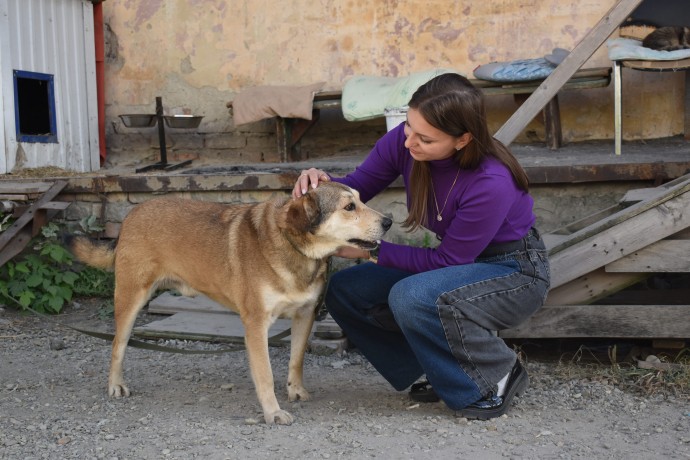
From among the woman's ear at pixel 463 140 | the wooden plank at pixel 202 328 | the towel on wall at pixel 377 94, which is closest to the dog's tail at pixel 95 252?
the wooden plank at pixel 202 328

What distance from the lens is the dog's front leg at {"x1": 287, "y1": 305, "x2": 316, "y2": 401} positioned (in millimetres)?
3875

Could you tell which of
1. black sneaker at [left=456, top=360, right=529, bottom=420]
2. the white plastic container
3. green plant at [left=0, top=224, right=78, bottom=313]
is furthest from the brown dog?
the white plastic container

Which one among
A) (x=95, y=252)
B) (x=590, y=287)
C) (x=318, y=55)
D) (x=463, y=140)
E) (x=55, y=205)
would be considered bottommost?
(x=590, y=287)

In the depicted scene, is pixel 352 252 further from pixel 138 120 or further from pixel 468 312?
pixel 138 120

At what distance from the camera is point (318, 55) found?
25.7 feet

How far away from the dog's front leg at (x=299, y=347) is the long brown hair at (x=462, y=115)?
0.96 m

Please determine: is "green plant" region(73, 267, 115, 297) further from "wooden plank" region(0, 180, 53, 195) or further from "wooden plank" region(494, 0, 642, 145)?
"wooden plank" region(494, 0, 642, 145)

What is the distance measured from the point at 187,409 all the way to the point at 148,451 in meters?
0.62

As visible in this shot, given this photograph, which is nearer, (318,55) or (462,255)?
(462,255)

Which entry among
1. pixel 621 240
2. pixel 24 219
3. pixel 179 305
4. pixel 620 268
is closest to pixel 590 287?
pixel 620 268

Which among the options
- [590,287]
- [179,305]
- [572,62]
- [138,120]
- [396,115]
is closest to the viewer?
[590,287]

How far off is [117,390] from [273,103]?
382cm

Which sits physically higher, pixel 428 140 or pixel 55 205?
pixel 428 140

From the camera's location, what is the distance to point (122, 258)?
4.10m
